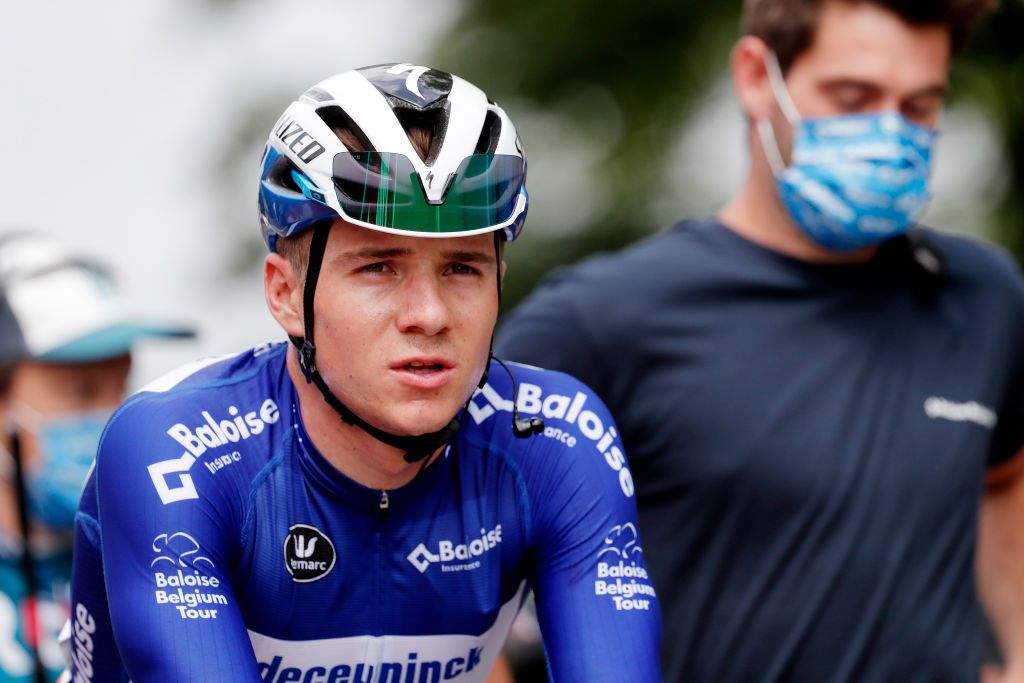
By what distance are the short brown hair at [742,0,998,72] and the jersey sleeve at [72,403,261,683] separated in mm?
2208

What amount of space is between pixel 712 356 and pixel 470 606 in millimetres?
1193

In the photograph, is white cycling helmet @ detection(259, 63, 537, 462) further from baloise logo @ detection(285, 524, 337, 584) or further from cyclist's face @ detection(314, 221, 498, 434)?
baloise logo @ detection(285, 524, 337, 584)

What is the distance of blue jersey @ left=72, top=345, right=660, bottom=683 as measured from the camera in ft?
10.1

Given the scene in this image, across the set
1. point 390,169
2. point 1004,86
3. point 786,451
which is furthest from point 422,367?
point 1004,86

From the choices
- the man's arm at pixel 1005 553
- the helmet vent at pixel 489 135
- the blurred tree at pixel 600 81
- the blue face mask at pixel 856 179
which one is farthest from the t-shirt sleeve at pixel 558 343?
the blurred tree at pixel 600 81

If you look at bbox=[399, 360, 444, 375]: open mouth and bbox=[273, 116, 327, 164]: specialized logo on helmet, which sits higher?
bbox=[273, 116, 327, 164]: specialized logo on helmet

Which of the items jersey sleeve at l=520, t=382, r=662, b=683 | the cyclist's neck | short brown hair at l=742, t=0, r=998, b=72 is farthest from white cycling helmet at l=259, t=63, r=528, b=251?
short brown hair at l=742, t=0, r=998, b=72

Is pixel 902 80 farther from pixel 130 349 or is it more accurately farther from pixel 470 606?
pixel 130 349

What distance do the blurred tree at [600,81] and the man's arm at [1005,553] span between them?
5.30 metres

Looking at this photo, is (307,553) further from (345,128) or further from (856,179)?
(856,179)

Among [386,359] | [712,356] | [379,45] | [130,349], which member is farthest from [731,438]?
[379,45]

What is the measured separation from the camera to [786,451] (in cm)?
417

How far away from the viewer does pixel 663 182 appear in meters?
10.0

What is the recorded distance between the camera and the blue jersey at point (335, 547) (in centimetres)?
309
